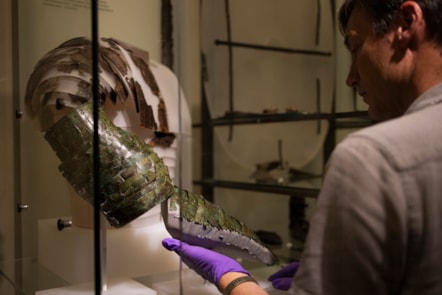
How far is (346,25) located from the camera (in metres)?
0.64

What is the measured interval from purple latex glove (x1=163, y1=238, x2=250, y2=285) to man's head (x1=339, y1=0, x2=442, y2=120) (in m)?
0.36

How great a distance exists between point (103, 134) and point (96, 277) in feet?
0.83

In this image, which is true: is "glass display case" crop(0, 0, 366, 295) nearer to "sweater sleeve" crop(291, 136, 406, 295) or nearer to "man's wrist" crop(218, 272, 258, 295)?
"man's wrist" crop(218, 272, 258, 295)

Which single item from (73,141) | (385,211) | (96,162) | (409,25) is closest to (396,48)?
(409,25)

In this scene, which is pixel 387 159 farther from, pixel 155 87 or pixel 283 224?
pixel 283 224

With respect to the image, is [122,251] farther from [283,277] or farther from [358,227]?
[358,227]

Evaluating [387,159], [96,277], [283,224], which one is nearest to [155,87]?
[96,277]

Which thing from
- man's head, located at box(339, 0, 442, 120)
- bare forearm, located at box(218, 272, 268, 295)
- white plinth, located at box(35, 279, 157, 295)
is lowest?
white plinth, located at box(35, 279, 157, 295)

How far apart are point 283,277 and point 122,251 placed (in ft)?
1.00

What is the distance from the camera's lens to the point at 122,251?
0.92 m

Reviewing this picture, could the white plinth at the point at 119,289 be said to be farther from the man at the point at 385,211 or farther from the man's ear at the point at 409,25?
the man's ear at the point at 409,25

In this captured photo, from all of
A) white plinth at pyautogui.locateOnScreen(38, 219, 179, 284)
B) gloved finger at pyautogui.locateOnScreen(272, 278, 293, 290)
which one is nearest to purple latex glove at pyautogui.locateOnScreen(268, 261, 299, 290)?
gloved finger at pyautogui.locateOnScreen(272, 278, 293, 290)

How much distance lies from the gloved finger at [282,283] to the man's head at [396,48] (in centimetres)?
37

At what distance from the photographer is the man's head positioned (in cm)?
52
